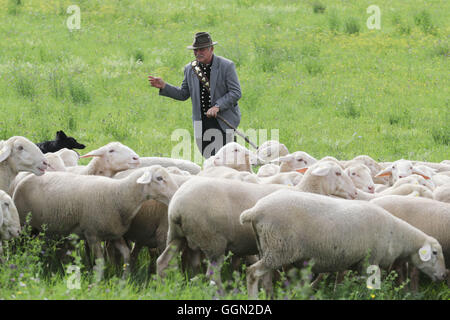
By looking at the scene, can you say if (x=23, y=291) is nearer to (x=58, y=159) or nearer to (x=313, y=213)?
(x=313, y=213)

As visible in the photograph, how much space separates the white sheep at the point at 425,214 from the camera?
5.07 metres

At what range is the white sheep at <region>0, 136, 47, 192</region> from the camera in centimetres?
563

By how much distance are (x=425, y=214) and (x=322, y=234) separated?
109cm

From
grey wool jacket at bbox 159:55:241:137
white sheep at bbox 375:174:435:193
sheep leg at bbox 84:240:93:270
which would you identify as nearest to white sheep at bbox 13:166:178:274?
sheep leg at bbox 84:240:93:270

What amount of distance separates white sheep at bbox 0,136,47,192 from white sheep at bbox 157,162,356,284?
4.68 ft

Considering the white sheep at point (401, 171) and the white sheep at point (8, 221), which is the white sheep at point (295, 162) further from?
the white sheep at point (8, 221)

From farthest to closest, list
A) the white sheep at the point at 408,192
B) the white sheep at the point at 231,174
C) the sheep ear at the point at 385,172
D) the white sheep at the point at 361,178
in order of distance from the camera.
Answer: the sheep ear at the point at 385,172 < the white sheep at the point at 361,178 < the white sheep at the point at 231,174 < the white sheep at the point at 408,192

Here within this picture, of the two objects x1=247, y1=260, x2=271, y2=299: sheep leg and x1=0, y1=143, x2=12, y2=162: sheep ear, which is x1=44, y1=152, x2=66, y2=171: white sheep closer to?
x1=0, y1=143, x2=12, y2=162: sheep ear

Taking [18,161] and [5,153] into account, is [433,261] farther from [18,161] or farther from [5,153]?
[5,153]

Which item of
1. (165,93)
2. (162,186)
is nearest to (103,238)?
(162,186)

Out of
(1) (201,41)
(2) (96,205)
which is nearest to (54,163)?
(2) (96,205)

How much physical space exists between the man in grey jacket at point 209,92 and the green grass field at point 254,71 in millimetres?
1798

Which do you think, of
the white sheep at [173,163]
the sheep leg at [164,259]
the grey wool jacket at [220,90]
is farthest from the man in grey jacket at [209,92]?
the sheep leg at [164,259]

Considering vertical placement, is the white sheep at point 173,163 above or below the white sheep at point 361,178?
below
